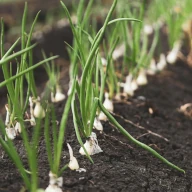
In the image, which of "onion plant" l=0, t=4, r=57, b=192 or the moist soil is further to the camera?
the moist soil

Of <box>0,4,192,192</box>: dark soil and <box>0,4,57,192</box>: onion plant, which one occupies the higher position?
<box>0,4,57,192</box>: onion plant

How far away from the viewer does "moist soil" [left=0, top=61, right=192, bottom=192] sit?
54.7 inches

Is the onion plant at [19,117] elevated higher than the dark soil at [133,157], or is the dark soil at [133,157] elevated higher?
the onion plant at [19,117]

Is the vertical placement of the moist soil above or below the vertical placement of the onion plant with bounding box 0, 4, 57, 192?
below

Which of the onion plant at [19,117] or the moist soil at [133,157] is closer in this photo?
the onion plant at [19,117]

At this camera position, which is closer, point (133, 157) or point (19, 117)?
point (19, 117)

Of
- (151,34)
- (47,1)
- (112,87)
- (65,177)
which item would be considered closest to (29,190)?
(65,177)

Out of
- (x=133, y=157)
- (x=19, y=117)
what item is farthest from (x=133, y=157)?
(x=19, y=117)

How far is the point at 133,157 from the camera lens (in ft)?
5.35

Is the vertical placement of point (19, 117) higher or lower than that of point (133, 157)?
higher

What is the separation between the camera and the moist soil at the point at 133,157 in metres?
1.39

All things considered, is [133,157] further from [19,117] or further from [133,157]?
[19,117]

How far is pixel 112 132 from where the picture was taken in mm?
1772

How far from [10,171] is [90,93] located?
0.41m
